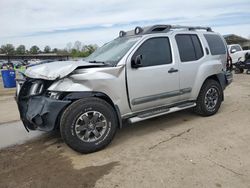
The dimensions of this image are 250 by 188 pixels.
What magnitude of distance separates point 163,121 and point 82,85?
2340 mm

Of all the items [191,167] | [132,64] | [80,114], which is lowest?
[191,167]

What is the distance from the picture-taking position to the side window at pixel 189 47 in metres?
5.30

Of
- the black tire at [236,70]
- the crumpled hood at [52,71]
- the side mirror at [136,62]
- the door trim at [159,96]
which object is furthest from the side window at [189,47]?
the black tire at [236,70]

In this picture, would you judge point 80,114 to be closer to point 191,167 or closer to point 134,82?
point 134,82

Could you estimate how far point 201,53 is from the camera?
5637 millimetres

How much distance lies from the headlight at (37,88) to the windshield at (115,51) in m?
1.18

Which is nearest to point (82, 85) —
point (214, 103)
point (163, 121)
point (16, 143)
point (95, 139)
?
point (95, 139)

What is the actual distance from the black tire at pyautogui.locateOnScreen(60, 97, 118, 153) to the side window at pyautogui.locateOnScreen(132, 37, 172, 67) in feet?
3.52

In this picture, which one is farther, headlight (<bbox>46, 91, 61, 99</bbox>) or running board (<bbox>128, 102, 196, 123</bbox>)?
running board (<bbox>128, 102, 196, 123</bbox>)

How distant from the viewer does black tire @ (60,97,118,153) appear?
387 cm

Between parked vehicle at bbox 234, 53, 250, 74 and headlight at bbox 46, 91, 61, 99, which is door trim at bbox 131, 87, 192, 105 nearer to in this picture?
headlight at bbox 46, 91, 61, 99

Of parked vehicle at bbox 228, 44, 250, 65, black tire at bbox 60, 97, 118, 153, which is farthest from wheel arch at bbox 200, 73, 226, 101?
parked vehicle at bbox 228, 44, 250, 65

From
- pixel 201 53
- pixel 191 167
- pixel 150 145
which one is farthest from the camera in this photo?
pixel 201 53

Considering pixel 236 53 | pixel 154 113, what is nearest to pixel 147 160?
pixel 154 113
